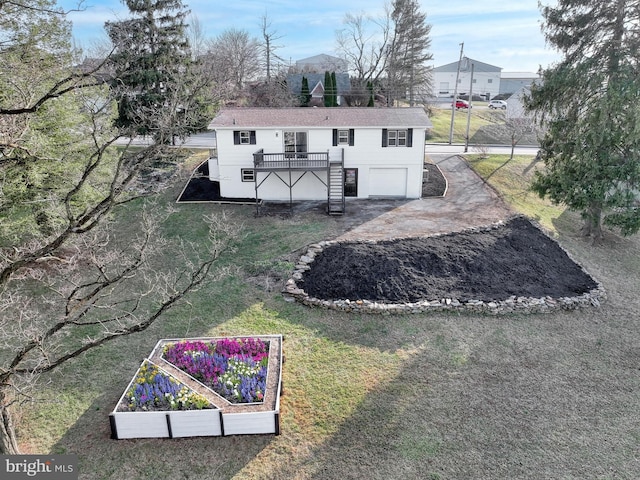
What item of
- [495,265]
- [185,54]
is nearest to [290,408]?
[495,265]

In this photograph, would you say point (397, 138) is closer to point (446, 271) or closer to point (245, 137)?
point (245, 137)

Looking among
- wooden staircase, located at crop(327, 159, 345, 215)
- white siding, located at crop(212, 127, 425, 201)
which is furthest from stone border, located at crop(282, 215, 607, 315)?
white siding, located at crop(212, 127, 425, 201)

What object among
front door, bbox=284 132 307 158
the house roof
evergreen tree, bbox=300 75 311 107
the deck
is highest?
evergreen tree, bbox=300 75 311 107

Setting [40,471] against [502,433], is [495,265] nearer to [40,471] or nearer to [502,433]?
[502,433]

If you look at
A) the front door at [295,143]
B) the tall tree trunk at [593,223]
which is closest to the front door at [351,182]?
the front door at [295,143]

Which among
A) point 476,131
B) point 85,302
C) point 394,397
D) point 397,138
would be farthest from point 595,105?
point 476,131

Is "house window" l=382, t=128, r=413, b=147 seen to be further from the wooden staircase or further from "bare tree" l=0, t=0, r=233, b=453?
"bare tree" l=0, t=0, r=233, b=453

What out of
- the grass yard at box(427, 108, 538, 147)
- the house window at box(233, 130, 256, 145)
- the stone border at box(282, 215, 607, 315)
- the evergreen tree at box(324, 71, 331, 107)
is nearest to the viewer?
the stone border at box(282, 215, 607, 315)

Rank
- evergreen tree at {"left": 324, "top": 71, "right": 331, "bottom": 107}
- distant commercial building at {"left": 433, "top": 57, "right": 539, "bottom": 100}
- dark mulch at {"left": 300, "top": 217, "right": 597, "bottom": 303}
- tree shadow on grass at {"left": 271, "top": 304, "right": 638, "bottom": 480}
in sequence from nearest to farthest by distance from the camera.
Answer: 1. tree shadow on grass at {"left": 271, "top": 304, "right": 638, "bottom": 480}
2. dark mulch at {"left": 300, "top": 217, "right": 597, "bottom": 303}
3. evergreen tree at {"left": 324, "top": 71, "right": 331, "bottom": 107}
4. distant commercial building at {"left": 433, "top": 57, "right": 539, "bottom": 100}
